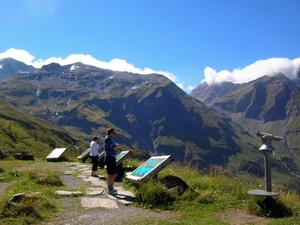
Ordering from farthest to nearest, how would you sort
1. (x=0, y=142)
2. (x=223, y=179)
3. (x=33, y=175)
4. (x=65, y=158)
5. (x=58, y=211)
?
(x=0, y=142), (x=65, y=158), (x=33, y=175), (x=223, y=179), (x=58, y=211)

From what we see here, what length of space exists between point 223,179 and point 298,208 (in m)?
3.85

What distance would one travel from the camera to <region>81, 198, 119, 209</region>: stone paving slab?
34.5 ft

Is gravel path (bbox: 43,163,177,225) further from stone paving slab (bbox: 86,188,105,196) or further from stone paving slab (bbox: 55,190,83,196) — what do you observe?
stone paving slab (bbox: 86,188,105,196)

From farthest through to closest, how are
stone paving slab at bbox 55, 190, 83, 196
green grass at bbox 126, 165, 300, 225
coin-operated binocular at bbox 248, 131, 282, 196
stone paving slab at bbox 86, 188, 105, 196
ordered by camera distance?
stone paving slab at bbox 86, 188, 105, 196 → stone paving slab at bbox 55, 190, 83, 196 → coin-operated binocular at bbox 248, 131, 282, 196 → green grass at bbox 126, 165, 300, 225

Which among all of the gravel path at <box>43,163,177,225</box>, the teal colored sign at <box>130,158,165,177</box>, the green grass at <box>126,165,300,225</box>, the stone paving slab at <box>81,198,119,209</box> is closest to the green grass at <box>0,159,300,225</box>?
the green grass at <box>126,165,300,225</box>

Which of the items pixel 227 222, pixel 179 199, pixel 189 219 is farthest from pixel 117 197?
pixel 227 222

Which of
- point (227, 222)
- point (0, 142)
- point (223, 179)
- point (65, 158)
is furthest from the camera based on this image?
point (0, 142)

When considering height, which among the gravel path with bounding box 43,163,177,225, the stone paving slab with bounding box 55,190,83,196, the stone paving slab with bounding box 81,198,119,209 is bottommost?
the gravel path with bounding box 43,163,177,225

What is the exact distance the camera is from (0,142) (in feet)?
139

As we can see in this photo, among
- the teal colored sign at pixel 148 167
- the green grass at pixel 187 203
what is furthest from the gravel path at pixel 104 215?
the teal colored sign at pixel 148 167

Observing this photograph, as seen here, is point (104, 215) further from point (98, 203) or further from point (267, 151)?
point (267, 151)

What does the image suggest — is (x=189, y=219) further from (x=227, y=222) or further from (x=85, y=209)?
(x=85, y=209)

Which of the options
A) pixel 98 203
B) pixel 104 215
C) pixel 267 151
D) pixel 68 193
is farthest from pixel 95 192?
pixel 267 151

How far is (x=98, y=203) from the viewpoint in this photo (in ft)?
35.6
